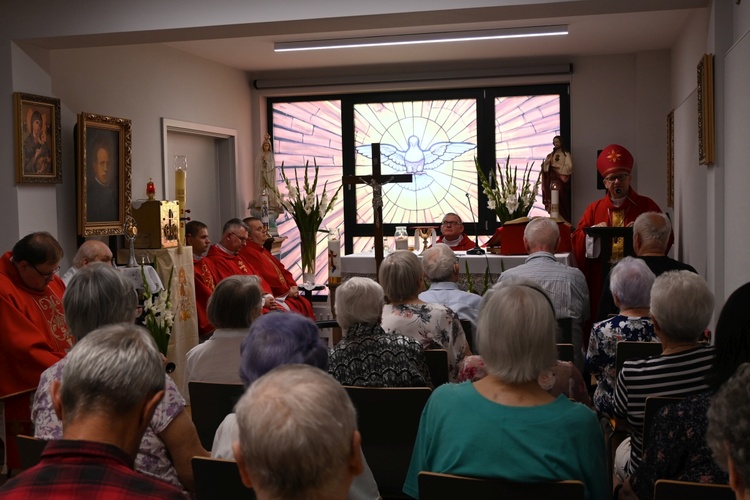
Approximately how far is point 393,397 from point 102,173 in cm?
472

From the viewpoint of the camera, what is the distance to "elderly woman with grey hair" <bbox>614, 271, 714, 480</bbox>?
8.63 feet

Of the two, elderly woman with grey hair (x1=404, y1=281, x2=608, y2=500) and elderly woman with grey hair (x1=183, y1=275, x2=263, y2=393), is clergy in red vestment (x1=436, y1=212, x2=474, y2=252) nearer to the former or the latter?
elderly woman with grey hair (x1=183, y1=275, x2=263, y2=393)

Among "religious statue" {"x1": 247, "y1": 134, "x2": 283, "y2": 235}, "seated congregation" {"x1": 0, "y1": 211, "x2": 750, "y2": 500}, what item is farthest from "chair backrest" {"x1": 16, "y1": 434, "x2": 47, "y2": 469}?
"religious statue" {"x1": 247, "y1": 134, "x2": 283, "y2": 235}

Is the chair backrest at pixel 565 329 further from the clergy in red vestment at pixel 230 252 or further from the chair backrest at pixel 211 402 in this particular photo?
the clergy in red vestment at pixel 230 252

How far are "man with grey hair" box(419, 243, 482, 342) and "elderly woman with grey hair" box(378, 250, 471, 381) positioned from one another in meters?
0.47

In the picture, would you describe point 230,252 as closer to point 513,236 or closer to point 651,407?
point 513,236

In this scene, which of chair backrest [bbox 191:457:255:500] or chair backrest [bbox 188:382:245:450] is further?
chair backrest [bbox 188:382:245:450]

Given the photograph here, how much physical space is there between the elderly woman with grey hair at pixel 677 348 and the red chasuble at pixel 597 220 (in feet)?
14.6

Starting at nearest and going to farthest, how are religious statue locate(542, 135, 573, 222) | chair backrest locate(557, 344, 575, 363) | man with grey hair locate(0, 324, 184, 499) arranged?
man with grey hair locate(0, 324, 184, 499) < chair backrest locate(557, 344, 575, 363) < religious statue locate(542, 135, 573, 222)

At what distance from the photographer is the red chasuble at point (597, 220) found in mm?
7381

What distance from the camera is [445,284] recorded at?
427 centimetres

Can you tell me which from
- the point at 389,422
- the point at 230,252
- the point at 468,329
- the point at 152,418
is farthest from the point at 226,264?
the point at 152,418

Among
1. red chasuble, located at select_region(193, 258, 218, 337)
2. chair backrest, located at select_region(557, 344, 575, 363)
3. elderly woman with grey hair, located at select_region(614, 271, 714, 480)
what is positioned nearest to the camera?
elderly woman with grey hair, located at select_region(614, 271, 714, 480)

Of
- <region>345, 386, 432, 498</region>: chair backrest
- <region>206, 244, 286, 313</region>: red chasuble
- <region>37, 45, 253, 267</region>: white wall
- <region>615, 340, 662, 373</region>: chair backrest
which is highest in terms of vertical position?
<region>37, 45, 253, 267</region>: white wall
